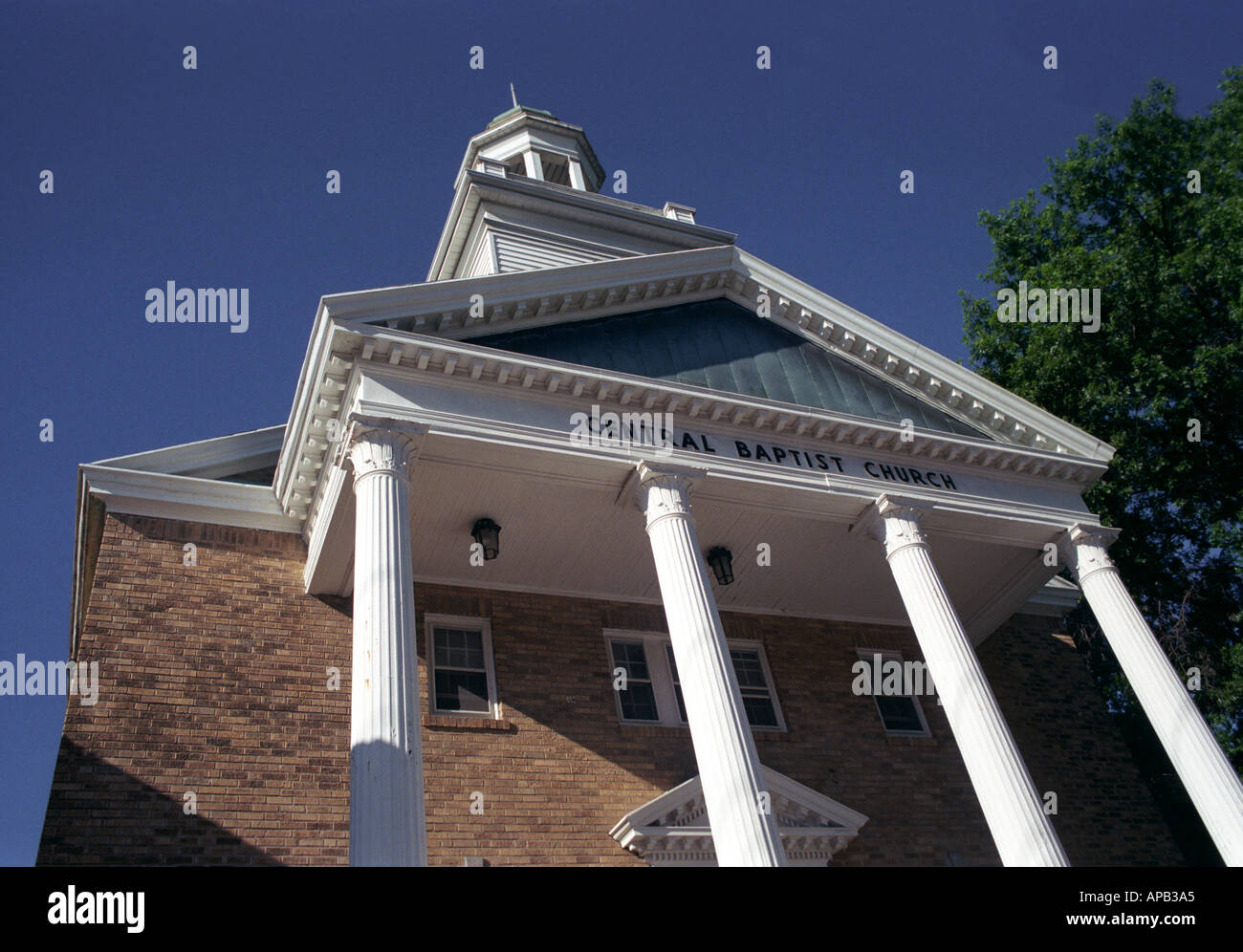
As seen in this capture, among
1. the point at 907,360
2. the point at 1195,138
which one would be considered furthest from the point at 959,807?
the point at 1195,138

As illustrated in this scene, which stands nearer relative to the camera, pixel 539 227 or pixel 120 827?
pixel 120 827

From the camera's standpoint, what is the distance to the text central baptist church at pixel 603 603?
38.4ft

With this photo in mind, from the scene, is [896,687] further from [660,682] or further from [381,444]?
[381,444]

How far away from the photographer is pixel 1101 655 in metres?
26.9

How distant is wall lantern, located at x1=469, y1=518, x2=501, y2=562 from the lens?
1349 centimetres

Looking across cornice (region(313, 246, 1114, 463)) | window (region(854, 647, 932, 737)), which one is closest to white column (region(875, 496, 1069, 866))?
cornice (region(313, 246, 1114, 463))

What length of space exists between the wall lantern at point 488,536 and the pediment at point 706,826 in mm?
4076

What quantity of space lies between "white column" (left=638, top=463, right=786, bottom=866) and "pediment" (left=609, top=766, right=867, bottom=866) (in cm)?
228

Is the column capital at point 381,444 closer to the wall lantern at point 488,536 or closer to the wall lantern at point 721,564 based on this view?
the wall lantern at point 488,536

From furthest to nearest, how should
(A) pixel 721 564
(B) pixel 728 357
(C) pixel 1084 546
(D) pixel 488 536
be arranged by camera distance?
1. (C) pixel 1084 546
2. (B) pixel 728 357
3. (A) pixel 721 564
4. (D) pixel 488 536

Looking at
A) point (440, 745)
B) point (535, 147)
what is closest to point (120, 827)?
point (440, 745)

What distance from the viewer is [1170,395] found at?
22.8m

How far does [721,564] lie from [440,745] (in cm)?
490
